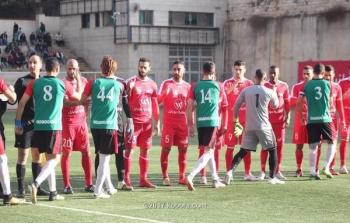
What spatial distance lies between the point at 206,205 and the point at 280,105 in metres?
4.33

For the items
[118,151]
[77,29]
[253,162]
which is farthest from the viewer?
[77,29]

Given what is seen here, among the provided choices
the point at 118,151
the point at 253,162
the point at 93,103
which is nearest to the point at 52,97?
the point at 93,103

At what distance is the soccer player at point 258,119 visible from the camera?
49.7ft

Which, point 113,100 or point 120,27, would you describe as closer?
point 113,100

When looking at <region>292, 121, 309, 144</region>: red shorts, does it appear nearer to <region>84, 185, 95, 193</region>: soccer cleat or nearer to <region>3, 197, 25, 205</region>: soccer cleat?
<region>84, 185, 95, 193</region>: soccer cleat

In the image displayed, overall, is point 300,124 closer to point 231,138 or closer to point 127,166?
point 231,138

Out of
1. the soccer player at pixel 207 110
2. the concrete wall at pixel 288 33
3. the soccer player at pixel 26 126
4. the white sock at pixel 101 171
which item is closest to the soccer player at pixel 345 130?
the soccer player at pixel 207 110

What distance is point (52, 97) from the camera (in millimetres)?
13008

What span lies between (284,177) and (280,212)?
4.36 meters

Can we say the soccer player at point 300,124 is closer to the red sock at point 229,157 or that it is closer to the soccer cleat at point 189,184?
the red sock at point 229,157

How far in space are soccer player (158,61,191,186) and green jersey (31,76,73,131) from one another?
3.08 meters

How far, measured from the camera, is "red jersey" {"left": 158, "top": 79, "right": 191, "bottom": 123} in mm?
15719

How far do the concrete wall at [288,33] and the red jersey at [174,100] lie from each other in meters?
36.6

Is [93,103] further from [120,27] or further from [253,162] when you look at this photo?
[120,27]
